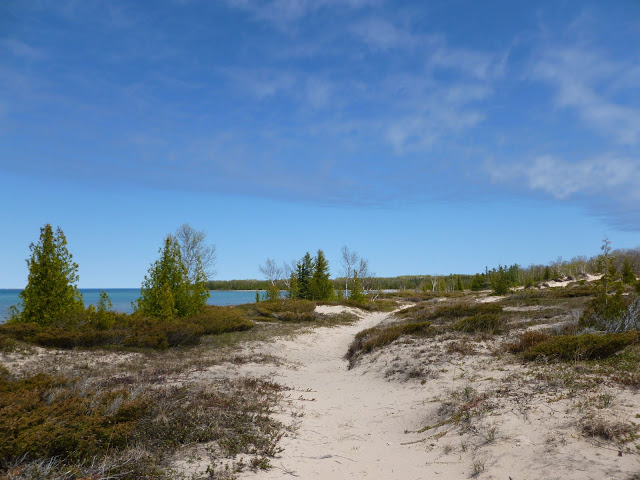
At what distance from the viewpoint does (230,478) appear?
15.1 ft

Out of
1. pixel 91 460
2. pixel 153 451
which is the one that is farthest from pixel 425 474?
pixel 91 460

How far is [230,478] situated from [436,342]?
9.57 m

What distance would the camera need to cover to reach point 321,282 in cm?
4644

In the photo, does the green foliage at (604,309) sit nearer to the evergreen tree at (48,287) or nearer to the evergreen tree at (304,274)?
Result: the evergreen tree at (48,287)

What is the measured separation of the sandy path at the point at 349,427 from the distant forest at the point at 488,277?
1635 inches

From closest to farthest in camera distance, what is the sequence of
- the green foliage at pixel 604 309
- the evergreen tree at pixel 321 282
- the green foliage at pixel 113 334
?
the green foliage at pixel 604 309 → the green foliage at pixel 113 334 → the evergreen tree at pixel 321 282

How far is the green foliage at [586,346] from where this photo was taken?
823 cm

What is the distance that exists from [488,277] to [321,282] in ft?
200

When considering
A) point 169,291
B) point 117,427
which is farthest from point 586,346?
point 169,291

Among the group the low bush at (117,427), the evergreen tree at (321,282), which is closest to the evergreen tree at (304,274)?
the evergreen tree at (321,282)

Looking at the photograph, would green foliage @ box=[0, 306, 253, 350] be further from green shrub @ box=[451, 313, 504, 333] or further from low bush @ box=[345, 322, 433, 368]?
green shrub @ box=[451, 313, 504, 333]

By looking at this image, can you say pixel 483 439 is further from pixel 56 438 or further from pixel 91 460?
pixel 56 438

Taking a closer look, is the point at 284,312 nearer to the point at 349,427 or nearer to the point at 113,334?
the point at 113,334

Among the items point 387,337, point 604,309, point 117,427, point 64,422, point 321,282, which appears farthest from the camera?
point 321,282
